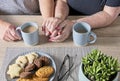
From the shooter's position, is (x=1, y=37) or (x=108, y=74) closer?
(x=108, y=74)

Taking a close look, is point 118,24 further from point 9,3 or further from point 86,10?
point 9,3

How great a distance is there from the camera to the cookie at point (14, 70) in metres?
0.92

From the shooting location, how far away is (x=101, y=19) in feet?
3.80

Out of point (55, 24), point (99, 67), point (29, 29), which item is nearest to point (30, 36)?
point (29, 29)

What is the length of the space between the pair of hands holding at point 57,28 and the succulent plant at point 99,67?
0.91ft

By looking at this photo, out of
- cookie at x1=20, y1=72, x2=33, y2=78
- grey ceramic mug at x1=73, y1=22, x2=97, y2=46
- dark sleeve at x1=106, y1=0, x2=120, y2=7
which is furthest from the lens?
dark sleeve at x1=106, y1=0, x2=120, y2=7

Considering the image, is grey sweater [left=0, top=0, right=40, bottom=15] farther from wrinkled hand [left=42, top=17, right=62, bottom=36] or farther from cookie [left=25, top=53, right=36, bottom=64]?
cookie [left=25, top=53, right=36, bottom=64]

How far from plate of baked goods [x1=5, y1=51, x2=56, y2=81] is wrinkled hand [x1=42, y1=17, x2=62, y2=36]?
0.46ft

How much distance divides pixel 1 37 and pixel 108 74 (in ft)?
1.80

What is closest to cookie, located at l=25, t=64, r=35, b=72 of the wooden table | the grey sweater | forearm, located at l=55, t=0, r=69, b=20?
the wooden table

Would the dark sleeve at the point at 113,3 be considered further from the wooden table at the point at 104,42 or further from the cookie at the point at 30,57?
the cookie at the point at 30,57

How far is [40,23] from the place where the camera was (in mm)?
1178

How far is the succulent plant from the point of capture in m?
0.77

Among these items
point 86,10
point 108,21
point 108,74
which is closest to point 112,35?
point 108,21
